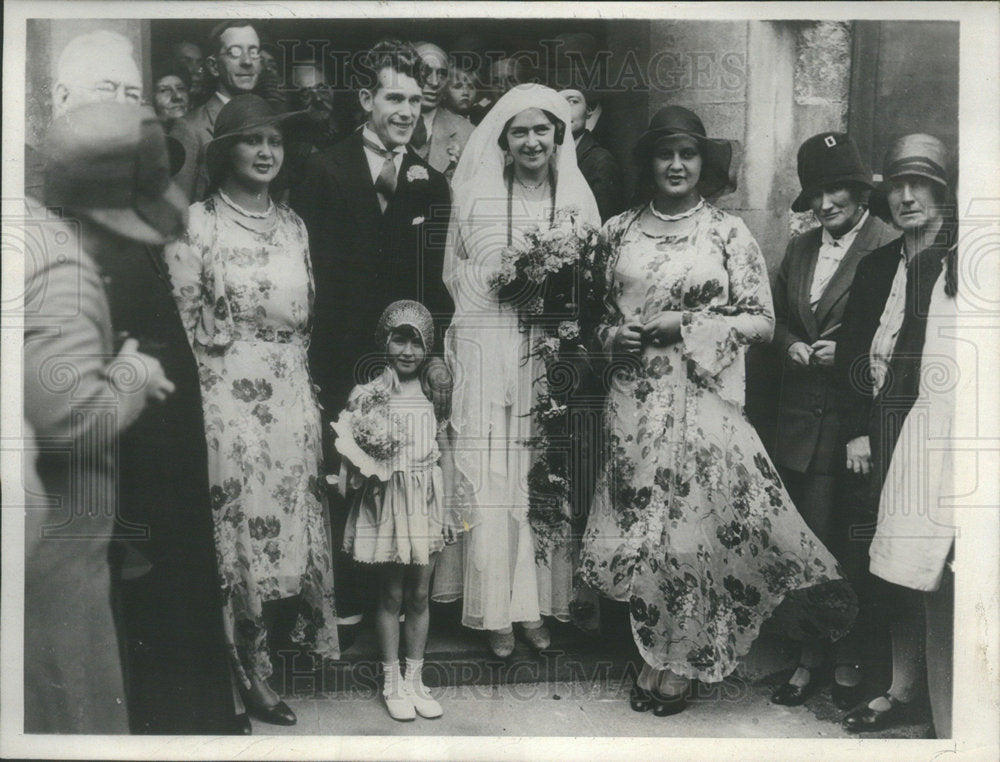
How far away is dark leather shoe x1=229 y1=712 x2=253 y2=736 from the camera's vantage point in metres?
3.30

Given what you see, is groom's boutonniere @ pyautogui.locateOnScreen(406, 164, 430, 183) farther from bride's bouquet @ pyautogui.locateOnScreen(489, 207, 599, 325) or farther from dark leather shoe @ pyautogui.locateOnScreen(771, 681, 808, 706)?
dark leather shoe @ pyautogui.locateOnScreen(771, 681, 808, 706)

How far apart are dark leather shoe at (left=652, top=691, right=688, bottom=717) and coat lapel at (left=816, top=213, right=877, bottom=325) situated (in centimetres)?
156

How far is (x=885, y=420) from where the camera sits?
10.9 ft

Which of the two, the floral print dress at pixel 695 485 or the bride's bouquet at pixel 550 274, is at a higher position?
the bride's bouquet at pixel 550 274

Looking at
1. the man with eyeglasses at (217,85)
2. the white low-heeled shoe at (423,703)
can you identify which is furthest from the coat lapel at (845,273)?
the man with eyeglasses at (217,85)

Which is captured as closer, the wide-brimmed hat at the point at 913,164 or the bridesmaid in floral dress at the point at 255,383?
the bridesmaid in floral dress at the point at 255,383

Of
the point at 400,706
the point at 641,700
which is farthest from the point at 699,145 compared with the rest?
the point at 400,706

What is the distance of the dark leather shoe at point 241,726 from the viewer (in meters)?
3.30

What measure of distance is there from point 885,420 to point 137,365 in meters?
2.92

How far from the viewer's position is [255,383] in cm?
323

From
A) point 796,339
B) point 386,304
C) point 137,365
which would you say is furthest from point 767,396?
point 137,365

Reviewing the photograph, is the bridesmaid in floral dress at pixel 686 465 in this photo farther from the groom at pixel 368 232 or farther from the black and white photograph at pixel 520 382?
the groom at pixel 368 232

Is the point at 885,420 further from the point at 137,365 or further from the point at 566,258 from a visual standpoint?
the point at 137,365

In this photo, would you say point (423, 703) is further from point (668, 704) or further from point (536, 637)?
point (668, 704)
